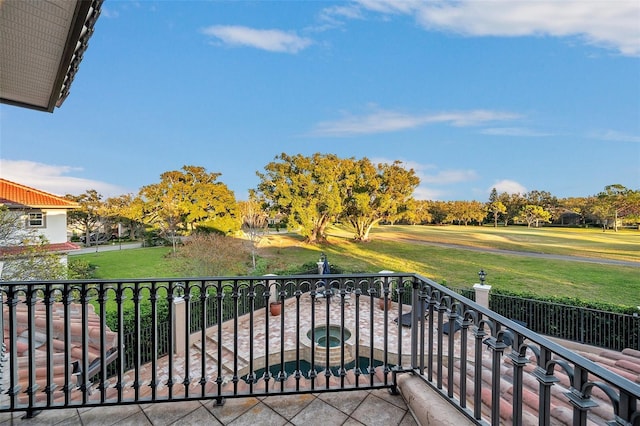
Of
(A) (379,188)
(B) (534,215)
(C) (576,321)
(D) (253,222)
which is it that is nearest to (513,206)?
(B) (534,215)

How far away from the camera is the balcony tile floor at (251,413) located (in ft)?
5.66

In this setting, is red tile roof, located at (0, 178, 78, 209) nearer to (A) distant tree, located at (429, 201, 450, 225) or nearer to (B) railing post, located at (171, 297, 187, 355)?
(B) railing post, located at (171, 297, 187, 355)

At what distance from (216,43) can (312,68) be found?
614 cm

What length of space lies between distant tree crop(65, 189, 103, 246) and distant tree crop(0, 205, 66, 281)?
2315 centimetres

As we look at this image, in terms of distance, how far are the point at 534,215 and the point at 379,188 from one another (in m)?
28.9

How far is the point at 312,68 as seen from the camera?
16625 mm

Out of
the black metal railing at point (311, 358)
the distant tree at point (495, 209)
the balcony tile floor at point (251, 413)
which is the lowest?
the balcony tile floor at point (251, 413)

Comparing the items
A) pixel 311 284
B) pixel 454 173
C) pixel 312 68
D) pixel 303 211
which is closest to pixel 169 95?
pixel 312 68

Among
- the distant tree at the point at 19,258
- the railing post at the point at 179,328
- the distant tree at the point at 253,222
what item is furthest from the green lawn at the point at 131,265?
the railing post at the point at 179,328

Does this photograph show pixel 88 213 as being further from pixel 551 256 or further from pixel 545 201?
pixel 545 201

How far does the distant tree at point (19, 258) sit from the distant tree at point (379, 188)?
735 inches

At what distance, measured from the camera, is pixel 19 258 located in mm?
6758

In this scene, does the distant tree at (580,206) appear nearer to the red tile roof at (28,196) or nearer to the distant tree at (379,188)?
the distant tree at (379,188)

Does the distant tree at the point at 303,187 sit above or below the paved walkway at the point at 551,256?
above
